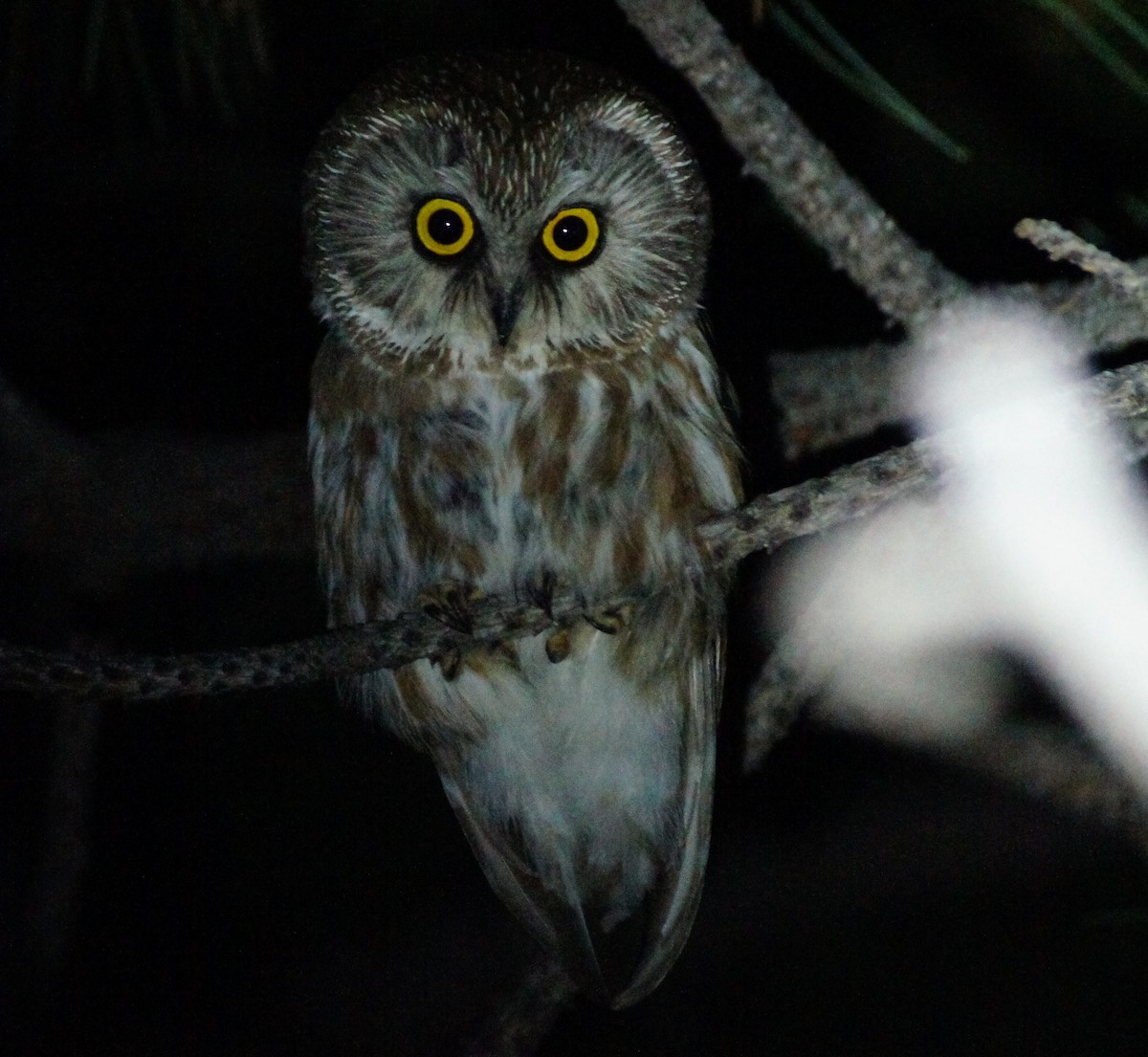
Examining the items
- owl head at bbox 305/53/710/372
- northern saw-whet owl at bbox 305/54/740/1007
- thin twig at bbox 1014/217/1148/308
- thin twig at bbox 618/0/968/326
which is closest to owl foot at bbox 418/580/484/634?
northern saw-whet owl at bbox 305/54/740/1007

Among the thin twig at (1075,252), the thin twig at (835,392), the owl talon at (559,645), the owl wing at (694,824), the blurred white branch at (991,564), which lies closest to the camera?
the thin twig at (1075,252)

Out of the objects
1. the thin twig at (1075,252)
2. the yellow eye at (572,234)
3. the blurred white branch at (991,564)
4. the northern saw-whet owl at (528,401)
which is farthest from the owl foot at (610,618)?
the thin twig at (1075,252)

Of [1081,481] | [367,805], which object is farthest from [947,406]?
[367,805]

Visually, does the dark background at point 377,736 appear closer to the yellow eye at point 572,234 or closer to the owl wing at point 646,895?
the owl wing at point 646,895

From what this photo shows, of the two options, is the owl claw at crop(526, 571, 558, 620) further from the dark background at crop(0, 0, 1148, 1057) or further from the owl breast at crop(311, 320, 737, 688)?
the dark background at crop(0, 0, 1148, 1057)

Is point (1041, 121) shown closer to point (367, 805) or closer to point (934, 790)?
point (934, 790)

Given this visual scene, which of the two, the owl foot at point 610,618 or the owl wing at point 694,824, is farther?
the owl wing at point 694,824

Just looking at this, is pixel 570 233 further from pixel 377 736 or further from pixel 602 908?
pixel 602 908
